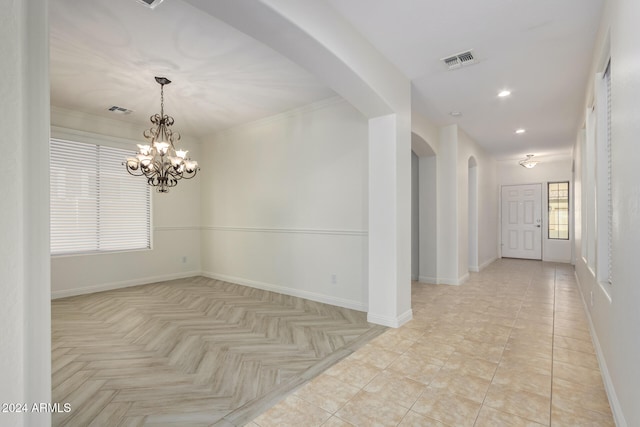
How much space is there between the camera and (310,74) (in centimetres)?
359

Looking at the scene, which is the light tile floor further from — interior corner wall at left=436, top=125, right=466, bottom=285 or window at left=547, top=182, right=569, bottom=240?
window at left=547, top=182, right=569, bottom=240

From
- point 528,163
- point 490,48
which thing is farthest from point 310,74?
point 528,163

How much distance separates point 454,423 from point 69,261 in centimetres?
549

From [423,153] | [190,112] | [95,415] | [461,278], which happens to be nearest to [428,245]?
[461,278]

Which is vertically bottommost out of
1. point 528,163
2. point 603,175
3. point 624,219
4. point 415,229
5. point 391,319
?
point 391,319

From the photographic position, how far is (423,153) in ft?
17.9

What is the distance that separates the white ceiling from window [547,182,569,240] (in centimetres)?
385

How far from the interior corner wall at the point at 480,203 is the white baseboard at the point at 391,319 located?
7.79 feet

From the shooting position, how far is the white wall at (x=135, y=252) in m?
4.77

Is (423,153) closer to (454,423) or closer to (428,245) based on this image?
(428,245)

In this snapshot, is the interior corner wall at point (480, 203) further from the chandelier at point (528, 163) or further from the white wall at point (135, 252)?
the white wall at point (135, 252)

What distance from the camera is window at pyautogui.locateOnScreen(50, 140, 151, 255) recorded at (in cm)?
473

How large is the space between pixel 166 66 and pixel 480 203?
21.2 feet

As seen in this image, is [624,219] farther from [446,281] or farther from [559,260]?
[559,260]
